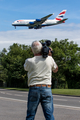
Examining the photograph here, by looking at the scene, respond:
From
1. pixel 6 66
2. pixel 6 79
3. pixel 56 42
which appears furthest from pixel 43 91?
pixel 6 66

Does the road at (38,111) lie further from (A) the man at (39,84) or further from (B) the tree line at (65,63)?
(B) the tree line at (65,63)

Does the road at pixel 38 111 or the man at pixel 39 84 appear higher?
the man at pixel 39 84

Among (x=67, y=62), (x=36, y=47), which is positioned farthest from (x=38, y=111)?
(x=67, y=62)

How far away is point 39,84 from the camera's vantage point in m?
3.95

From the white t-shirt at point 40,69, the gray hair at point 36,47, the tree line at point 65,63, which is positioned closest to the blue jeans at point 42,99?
the white t-shirt at point 40,69

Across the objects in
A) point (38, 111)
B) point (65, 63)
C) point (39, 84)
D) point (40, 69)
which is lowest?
point (38, 111)

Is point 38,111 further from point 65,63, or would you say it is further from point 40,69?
point 65,63

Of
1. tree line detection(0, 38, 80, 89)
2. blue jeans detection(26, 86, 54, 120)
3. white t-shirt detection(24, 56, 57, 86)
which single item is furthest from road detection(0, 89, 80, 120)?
tree line detection(0, 38, 80, 89)

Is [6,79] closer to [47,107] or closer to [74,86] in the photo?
[74,86]

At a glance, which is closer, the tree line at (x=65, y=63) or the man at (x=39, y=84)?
the man at (x=39, y=84)

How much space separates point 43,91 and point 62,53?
41.4 m

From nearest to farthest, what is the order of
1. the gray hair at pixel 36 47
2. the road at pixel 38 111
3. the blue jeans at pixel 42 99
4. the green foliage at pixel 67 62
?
the blue jeans at pixel 42 99 < the gray hair at pixel 36 47 < the road at pixel 38 111 < the green foliage at pixel 67 62

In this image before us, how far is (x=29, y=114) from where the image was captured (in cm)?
398

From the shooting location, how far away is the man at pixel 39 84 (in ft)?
12.8
